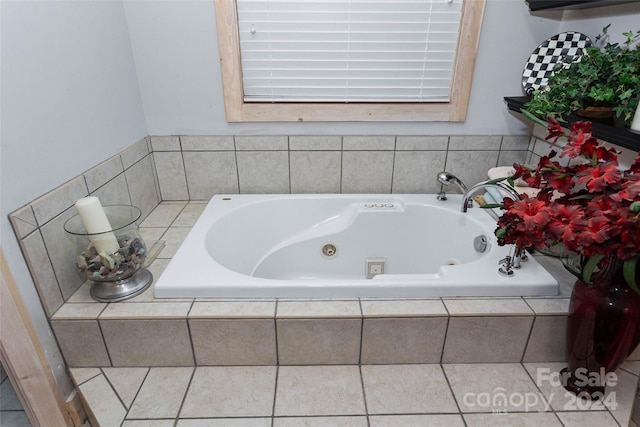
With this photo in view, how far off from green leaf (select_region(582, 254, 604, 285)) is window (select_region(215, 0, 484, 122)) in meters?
1.09

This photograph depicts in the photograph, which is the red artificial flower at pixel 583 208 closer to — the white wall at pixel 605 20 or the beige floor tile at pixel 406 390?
the beige floor tile at pixel 406 390

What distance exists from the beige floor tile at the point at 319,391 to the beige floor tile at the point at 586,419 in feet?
1.99

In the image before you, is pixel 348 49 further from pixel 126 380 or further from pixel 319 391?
pixel 126 380

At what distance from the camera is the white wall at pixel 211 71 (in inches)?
67.1

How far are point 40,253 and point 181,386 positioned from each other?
2.01 feet

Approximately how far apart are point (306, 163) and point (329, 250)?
1.55 feet

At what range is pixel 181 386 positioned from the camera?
1230 mm

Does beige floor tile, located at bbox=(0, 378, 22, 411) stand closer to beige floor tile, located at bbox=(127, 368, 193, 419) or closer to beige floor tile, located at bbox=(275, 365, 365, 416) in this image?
beige floor tile, located at bbox=(127, 368, 193, 419)

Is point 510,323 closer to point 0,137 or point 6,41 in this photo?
point 0,137

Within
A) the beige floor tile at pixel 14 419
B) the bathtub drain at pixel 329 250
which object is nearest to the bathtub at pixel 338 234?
the bathtub drain at pixel 329 250

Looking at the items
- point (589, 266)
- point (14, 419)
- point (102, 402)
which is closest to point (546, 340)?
point (589, 266)

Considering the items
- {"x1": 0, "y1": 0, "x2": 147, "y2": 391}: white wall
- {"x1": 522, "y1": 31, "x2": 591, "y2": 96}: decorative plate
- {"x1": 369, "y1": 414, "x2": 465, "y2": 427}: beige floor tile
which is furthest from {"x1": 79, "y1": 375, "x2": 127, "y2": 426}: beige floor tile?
{"x1": 522, "y1": 31, "x2": 591, "y2": 96}: decorative plate

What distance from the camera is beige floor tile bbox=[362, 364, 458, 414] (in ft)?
3.81

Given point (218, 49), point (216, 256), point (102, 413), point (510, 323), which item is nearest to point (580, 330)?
point (510, 323)
